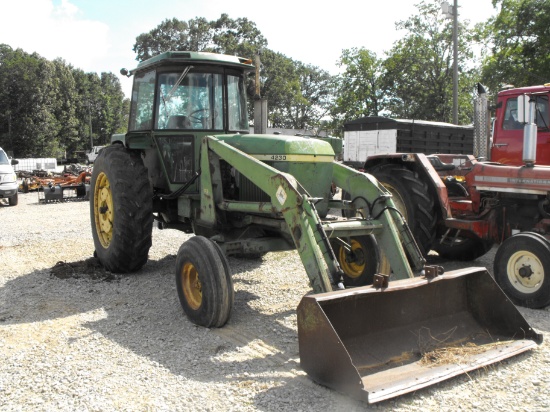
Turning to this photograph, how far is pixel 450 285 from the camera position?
4.00 metres

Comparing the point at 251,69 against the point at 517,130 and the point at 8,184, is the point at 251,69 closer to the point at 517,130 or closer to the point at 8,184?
the point at 517,130

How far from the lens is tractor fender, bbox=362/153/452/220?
247 inches

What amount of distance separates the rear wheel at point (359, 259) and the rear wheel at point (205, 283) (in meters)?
1.48

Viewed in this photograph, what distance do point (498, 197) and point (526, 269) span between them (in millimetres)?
1256

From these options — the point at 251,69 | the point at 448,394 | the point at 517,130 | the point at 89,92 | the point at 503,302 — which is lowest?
the point at 448,394

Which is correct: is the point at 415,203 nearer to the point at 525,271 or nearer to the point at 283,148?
the point at 525,271

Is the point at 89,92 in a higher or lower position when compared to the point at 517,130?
higher

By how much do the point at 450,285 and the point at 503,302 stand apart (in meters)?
0.40

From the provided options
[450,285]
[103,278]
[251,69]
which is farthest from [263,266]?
[450,285]

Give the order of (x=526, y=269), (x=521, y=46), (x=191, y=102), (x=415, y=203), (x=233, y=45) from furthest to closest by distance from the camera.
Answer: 1. (x=233, y=45)
2. (x=521, y=46)
3. (x=415, y=203)
4. (x=191, y=102)
5. (x=526, y=269)

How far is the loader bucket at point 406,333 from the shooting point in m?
3.12

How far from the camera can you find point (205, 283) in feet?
14.1

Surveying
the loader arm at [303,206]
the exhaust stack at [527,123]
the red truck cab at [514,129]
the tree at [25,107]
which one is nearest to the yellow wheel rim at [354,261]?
the loader arm at [303,206]

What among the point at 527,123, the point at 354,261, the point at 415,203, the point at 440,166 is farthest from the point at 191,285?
the point at 440,166
